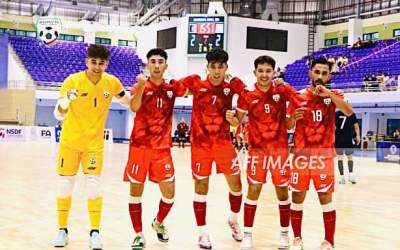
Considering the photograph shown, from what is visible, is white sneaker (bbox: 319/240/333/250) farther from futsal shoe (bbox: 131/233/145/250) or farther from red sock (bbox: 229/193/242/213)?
A: futsal shoe (bbox: 131/233/145/250)

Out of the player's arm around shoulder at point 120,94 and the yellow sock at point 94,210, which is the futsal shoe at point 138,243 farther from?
the player's arm around shoulder at point 120,94

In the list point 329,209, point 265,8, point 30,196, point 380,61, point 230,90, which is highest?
point 265,8

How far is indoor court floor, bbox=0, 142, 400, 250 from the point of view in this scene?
634cm

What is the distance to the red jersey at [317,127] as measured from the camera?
5742 mm

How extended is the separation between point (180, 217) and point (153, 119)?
2.40m

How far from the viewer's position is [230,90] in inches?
242

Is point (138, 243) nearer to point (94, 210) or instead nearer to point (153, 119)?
point (94, 210)

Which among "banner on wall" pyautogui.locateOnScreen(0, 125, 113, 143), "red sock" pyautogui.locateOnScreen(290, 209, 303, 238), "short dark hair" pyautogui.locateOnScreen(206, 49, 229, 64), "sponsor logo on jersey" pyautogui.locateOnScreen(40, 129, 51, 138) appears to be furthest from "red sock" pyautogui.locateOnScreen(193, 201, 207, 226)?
"sponsor logo on jersey" pyautogui.locateOnScreen(40, 129, 51, 138)

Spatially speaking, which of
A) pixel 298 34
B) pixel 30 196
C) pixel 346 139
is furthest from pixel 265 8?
pixel 30 196

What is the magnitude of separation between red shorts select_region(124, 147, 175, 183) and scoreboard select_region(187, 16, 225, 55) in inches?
1115

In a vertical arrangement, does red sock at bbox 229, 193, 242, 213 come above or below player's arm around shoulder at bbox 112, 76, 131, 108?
below

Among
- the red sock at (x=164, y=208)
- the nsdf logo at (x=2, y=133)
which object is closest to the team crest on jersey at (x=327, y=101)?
the red sock at (x=164, y=208)

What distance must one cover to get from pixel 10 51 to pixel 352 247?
115ft

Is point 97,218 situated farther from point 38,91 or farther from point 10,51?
point 10,51
